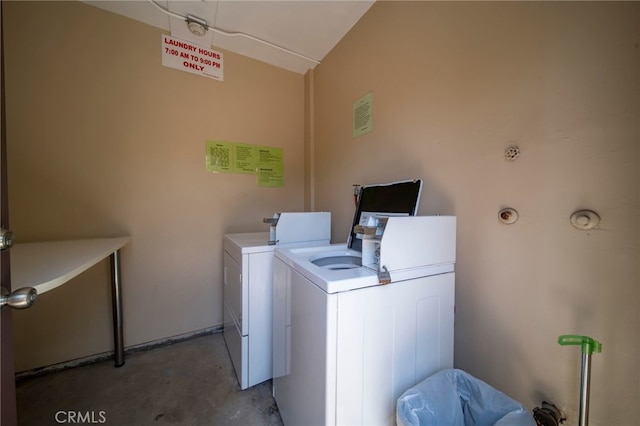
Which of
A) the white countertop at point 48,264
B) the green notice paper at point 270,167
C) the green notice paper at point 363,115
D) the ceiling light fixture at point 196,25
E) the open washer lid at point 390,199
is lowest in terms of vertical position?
the white countertop at point 48,264

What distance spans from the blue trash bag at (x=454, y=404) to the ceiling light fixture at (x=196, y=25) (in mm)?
2619

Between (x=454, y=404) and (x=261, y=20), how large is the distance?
102 inches

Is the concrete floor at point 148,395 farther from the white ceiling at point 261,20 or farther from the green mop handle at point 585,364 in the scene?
the white ceiling at point 261,20

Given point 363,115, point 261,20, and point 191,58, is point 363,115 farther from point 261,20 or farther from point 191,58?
point 191,58

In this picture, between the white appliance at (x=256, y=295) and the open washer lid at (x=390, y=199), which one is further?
the white appliance at (x=256, y=295)

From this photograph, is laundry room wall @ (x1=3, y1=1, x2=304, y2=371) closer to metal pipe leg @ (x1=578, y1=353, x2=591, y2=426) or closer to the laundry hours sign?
the laundry hours sign

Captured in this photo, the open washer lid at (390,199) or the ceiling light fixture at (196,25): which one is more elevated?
the ceiling light fixture at (196,25)

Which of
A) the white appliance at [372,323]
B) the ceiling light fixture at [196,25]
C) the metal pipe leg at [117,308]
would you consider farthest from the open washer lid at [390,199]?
the ceiling light fixture at [196,25]

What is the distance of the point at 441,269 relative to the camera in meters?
0.99

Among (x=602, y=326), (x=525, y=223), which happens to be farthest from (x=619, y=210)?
(x=602, y=326)

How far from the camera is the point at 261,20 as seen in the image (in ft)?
5.75

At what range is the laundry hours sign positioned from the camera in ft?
6.07

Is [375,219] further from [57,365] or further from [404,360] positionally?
[57,365]

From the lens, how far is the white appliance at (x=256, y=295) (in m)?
1.37
